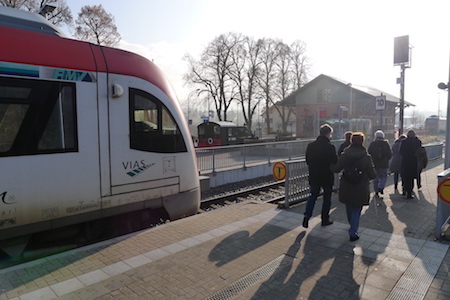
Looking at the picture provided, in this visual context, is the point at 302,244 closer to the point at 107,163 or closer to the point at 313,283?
the point at 313,283

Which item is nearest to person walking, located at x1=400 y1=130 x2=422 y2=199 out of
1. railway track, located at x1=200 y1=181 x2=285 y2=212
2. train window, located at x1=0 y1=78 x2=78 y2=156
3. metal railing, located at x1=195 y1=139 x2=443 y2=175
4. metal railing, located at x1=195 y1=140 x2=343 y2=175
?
railway track, located at x1=200 y1=181 x2=285 y2=212

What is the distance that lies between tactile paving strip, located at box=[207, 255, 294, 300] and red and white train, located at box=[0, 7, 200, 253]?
7.31ft

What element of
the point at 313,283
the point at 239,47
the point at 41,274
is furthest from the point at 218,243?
the point at 239,47

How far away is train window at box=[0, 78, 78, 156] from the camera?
416 centimetres

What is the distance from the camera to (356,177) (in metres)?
5.04

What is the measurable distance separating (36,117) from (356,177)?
4625mm

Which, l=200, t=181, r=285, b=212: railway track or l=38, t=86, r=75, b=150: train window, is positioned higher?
l=38, t=86, r=75, b=150: train window

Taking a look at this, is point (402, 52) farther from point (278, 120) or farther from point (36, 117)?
point (278, 120)

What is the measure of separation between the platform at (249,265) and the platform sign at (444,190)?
2.35 feet

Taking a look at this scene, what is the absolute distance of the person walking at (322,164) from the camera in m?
5.57

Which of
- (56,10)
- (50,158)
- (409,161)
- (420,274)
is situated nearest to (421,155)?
(409,161)

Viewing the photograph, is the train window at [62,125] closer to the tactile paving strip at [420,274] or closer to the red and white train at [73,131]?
the red and white train at [73,131]

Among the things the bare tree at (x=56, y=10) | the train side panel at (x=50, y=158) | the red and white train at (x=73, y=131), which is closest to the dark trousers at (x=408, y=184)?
the red and white train at (x=73, y=131)

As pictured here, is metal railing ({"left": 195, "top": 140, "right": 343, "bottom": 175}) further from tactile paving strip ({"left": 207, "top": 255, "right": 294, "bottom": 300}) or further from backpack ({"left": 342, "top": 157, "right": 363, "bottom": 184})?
tactile paving strip ({"left": 207, "top": 255, "right": 294, "bottom": 300})
